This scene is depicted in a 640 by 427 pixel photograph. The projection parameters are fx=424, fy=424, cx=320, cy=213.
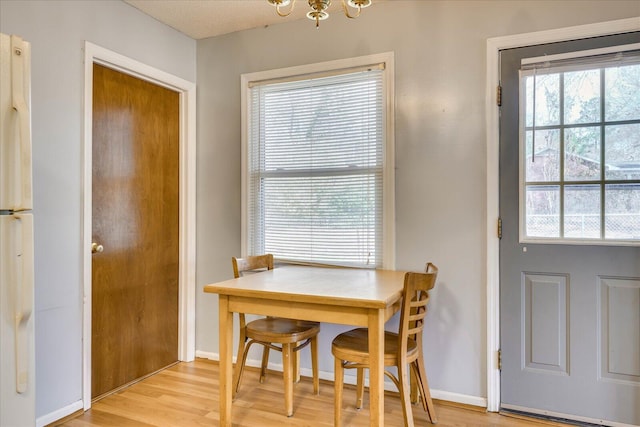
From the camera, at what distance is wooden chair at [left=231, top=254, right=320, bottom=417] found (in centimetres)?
234

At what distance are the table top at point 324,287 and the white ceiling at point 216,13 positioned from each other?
170 centimetres

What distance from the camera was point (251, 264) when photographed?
8.90 feet

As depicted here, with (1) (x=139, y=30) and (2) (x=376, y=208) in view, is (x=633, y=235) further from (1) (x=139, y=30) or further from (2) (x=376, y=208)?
(1) (x=139, y=30)

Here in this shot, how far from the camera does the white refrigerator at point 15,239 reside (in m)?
1.43

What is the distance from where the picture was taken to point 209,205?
3.23m

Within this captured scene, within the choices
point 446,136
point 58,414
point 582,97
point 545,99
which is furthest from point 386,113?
point 58,414

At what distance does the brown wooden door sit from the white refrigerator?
109cm

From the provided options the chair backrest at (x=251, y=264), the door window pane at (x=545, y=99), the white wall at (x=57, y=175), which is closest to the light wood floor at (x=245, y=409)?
the white wall at (x=57, y=175)

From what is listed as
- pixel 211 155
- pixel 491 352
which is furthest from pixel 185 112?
pixel 491 352

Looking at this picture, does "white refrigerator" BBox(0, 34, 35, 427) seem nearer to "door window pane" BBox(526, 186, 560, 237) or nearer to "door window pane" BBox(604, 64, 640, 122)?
"door window pane" BBox(526, 186, 560, 237)

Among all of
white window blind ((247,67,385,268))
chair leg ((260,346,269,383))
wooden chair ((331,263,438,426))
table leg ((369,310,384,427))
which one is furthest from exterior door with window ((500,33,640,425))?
chair leg ((260,346,269,383))

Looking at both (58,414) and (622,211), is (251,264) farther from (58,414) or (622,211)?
(622,211)

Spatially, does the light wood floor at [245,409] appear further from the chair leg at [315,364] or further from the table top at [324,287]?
the table top at [324,287]

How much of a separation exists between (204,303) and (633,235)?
2.78 m
